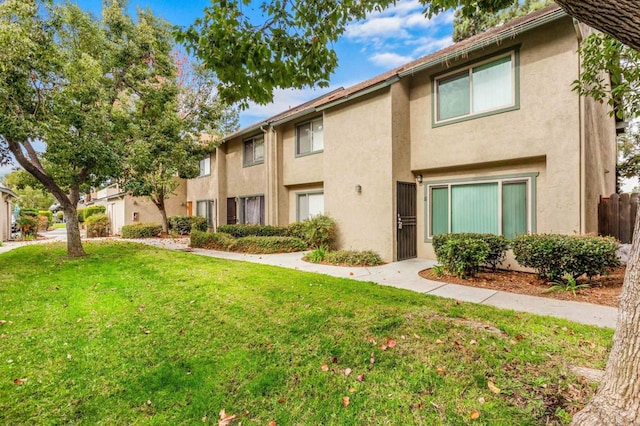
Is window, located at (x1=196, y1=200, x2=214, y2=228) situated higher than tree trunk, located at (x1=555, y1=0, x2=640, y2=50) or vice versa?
tree trunk, located at (x1=555, y1=0, x2=640, y2=50)

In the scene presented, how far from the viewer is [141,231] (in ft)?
59.6

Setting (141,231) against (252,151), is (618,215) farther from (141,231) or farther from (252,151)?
(141,231)

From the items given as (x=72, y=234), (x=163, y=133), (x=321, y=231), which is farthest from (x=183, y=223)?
(x=321, y=231)

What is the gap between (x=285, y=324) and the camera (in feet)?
14.2

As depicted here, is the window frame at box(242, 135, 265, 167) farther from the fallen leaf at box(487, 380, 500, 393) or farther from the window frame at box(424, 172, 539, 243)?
the fallen leaf at box(487, 380, 500, 393)

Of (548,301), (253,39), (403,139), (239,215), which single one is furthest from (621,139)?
(253,39)

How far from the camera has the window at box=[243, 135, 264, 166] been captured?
15.2m

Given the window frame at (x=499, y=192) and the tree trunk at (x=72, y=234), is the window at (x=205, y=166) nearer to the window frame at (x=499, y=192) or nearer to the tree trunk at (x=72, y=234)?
the tree trunk at (x=72, y=234)

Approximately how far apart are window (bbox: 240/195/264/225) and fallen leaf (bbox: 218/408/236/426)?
12.3m

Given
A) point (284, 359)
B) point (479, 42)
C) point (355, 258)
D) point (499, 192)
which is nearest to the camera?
point (284, 359)

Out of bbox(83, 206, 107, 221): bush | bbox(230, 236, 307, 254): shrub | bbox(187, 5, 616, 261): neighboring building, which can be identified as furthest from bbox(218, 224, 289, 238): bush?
bbox(83, 206, 107, 221): bush

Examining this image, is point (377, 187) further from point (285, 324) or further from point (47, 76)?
point (47, 76)

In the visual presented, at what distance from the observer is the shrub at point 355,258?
8.91 metres

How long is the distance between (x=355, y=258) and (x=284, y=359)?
5.75 m
